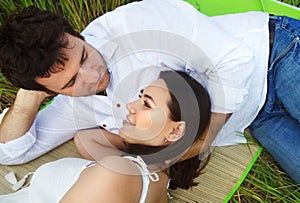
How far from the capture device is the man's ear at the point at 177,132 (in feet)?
3.80

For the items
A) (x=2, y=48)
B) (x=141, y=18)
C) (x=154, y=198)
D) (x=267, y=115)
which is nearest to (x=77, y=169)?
(x=154, y=198)

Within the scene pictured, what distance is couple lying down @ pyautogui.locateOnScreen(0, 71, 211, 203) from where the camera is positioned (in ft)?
3.48

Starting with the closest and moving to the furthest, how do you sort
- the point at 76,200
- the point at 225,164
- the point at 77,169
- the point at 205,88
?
the point at 76,200, the point at 77,169, the point at 205,88, the point at 225,164

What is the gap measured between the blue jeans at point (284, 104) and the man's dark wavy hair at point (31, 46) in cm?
72

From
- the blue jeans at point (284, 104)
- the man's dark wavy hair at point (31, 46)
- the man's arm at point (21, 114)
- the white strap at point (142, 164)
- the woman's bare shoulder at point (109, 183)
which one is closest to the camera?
the woman's bare shoulder at point (109, 183)

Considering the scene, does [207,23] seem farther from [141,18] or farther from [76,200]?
[76,200]

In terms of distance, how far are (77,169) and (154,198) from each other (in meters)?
0.23

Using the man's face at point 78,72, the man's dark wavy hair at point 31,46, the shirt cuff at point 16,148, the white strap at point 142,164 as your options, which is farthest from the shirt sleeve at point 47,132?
the white strap at point 142,164

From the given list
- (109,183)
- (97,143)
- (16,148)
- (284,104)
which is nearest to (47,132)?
(16,148)

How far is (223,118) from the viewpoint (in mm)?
1365

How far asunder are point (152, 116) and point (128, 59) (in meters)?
0.37

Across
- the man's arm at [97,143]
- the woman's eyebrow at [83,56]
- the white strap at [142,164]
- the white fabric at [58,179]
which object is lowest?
the man's arm at [97,143]

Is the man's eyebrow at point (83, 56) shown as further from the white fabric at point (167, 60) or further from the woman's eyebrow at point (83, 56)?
the white fabric at point (167, 60)

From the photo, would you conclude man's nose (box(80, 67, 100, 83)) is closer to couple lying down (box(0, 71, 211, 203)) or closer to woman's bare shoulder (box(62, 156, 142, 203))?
couple lying down (box(0, 71, 211, 203))
